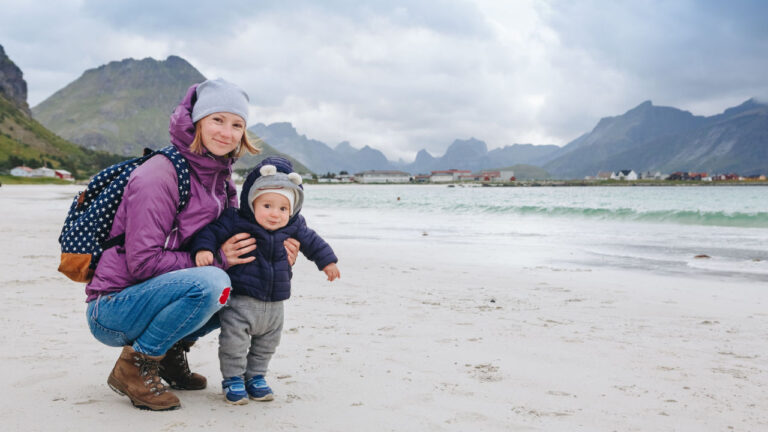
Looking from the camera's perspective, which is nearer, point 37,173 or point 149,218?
point 149,218

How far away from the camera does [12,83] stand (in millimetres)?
150250

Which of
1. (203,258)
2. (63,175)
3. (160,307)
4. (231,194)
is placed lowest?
(160,307)

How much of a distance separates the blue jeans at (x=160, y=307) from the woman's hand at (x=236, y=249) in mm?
116

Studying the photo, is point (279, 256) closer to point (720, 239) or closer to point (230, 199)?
point (230, 199)

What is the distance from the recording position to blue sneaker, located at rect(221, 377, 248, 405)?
318 cm

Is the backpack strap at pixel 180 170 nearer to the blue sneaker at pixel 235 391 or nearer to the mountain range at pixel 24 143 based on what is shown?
the blue sneaker at pixel 235 391

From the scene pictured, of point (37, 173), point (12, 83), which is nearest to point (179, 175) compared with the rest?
point (37, 173)

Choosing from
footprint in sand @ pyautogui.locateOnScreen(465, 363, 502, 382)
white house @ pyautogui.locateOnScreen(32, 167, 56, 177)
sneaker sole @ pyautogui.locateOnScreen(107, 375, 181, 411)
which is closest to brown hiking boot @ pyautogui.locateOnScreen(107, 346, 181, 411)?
sneaker sole @ pyautogui.locateOnScreen(107, 375, 181, 411)

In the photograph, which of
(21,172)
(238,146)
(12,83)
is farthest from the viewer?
(12,83)

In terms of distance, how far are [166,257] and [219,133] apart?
79 centimetres

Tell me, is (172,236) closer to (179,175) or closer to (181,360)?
(179,175)

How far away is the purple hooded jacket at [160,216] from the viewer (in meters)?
2.84

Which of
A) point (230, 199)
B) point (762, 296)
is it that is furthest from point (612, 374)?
point (762, 296)

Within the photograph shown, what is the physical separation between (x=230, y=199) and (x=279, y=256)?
641 mm
